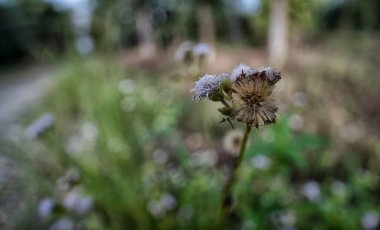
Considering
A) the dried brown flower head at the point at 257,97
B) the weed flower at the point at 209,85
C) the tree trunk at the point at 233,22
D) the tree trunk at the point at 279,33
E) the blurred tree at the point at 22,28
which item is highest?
the blurred tree at the point at 22,28

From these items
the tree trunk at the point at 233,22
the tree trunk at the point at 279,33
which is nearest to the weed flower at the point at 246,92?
the tree trunk at the point at 279,33

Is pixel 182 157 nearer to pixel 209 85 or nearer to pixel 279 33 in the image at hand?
pixel 209 85

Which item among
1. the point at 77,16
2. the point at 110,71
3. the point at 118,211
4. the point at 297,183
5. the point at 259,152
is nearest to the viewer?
the point at 259,152

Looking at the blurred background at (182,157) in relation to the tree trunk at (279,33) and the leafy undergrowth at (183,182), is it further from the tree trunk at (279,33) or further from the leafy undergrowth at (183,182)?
the tree trunk at (279,33)

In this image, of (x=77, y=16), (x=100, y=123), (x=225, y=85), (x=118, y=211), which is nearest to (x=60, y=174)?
(x=100, y=123)

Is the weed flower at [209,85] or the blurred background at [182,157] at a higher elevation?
the blurred background at [182,157]

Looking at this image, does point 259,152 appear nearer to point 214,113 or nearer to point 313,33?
point 214,113

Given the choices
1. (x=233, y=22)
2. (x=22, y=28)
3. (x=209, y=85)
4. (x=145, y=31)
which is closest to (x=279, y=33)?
(x=233, y=22)
